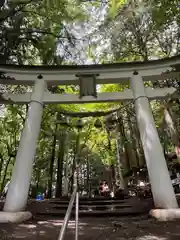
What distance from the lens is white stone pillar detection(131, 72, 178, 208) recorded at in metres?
4.73

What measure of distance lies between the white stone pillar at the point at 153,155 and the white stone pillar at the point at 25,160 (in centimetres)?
293

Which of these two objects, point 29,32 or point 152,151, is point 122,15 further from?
point 152,151

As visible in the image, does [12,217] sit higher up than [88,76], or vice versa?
[88,76]

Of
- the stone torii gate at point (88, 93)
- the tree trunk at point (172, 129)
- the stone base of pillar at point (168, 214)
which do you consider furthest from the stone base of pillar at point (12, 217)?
the tree trunk at point (172, 129)

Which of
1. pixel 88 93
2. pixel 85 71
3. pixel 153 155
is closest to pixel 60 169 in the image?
pixel 88 93

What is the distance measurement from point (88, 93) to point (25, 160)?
8.78ft

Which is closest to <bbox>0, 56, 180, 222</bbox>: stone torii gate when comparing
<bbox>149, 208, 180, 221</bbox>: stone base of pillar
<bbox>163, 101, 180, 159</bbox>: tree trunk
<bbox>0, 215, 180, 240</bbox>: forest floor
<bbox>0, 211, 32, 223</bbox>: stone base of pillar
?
<bbox>0, 211, 32, 223</bbox>: stone base of pillar

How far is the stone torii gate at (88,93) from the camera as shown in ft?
17.0

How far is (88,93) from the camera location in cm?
620

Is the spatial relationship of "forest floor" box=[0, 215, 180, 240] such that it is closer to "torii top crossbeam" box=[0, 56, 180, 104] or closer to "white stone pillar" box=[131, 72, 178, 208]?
"white stone pillar" box=[131, 72, 178, 208]

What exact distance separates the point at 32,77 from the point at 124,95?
3.01m

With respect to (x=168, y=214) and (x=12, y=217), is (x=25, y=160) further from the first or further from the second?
(x=168, y=214)

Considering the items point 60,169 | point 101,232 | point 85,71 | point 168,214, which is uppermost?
point 85,71

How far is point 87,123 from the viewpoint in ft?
43.1
